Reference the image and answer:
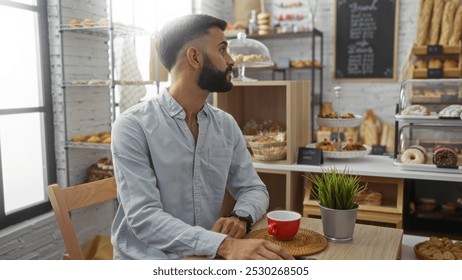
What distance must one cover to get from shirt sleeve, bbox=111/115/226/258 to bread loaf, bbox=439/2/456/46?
11.1ft

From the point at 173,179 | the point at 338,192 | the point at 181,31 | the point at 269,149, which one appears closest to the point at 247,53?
the point at 269,149

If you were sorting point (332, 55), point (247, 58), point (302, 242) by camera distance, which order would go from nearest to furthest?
point (302, 242) < point (247, 58) < point (332, 55)

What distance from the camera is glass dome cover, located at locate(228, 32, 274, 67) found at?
2434 mm

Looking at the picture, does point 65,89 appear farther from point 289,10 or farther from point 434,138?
point 289,10

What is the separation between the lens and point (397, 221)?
1.95 m

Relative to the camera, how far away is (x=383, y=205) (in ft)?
6.82

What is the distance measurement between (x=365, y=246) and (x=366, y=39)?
11.9 ft

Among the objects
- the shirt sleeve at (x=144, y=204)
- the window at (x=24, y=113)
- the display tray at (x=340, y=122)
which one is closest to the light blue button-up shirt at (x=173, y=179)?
the shirt sleeve at (x=144, y=204)

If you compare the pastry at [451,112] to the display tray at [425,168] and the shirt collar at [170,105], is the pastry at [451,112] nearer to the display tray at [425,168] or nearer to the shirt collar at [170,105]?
the display tray at [425,168]

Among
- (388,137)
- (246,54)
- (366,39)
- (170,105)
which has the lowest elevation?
(388,137)

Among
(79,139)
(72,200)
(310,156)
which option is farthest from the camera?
(79,139)

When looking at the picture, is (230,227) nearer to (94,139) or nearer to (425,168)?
(425,168)

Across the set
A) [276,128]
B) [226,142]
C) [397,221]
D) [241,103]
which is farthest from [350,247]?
[241,103]
